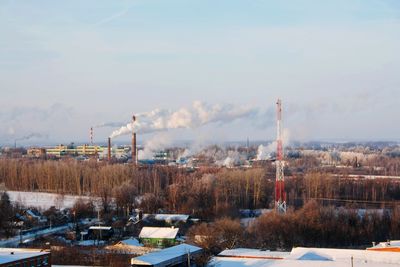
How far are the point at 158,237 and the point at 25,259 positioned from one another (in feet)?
15.7

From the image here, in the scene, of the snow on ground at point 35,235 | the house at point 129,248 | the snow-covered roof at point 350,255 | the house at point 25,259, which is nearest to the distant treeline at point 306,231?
the house at point 129,248

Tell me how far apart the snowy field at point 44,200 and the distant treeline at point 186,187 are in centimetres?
64

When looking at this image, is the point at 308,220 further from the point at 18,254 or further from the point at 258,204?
the point at 18,254

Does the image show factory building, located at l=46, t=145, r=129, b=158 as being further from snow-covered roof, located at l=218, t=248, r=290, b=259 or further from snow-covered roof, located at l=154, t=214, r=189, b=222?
snow-covered roof, located at l=218, t=248, r=290, b=259

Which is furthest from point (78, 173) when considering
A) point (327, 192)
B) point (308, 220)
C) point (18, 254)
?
point (18, 254)

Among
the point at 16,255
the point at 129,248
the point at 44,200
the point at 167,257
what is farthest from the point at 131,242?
the point at 44,200

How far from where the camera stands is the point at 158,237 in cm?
1287

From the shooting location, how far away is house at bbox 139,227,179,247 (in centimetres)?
1264

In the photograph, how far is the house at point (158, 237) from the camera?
1264 centimetres

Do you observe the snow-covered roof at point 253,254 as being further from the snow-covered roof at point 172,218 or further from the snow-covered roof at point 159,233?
the snow-covered roof at point 172,218

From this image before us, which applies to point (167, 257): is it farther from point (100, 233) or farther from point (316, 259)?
point (100, 233)

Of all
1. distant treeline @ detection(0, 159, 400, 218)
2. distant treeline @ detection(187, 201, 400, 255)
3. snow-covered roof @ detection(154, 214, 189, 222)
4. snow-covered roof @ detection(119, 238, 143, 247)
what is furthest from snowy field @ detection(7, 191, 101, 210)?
distant treeline @ detection(187, 201, 400, 255)

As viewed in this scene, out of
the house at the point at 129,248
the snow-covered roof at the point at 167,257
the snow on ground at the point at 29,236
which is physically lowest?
the snow on ground at the point at 29,236

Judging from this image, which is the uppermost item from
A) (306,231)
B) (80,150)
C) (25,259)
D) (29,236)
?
(80,150)
